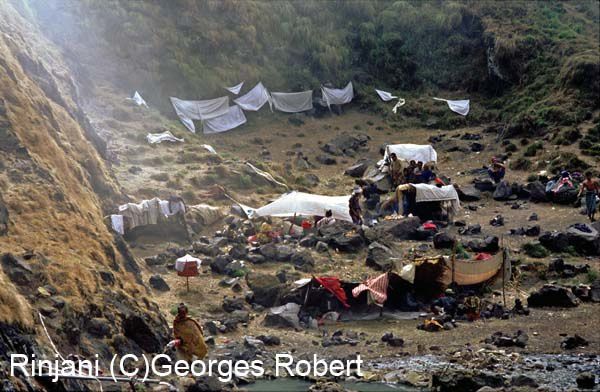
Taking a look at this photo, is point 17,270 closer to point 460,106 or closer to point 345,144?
point 345,144

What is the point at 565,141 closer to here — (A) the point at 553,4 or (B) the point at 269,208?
(B) the point at 269,208

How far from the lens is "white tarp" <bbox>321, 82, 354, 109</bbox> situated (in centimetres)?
3925

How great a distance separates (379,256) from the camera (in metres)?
19.6

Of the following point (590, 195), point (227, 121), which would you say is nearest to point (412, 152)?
point (590, 195)

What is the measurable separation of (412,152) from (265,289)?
13409 millimetres

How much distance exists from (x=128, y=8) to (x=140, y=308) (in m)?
28.8

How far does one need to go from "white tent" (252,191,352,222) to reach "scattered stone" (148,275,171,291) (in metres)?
5.05

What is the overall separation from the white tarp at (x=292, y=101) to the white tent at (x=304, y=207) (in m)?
16.7

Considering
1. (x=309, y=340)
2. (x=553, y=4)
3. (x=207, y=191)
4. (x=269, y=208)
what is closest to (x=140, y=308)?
(x=309, y=340)

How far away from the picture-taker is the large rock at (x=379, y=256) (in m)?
19.3

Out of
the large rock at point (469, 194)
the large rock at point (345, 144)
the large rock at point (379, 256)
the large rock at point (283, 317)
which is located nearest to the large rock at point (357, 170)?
the large rock at point (345, 144)

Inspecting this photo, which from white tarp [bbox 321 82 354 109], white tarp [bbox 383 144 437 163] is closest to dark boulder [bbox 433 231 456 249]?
white tarp [bbox 383 144 437 163]

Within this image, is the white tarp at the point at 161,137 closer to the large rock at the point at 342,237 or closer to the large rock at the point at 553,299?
the large rock at the point at 342,237

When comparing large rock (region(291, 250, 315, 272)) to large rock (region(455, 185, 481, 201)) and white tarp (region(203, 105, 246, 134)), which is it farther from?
white tarp (region(203, 105, 246, 134))
